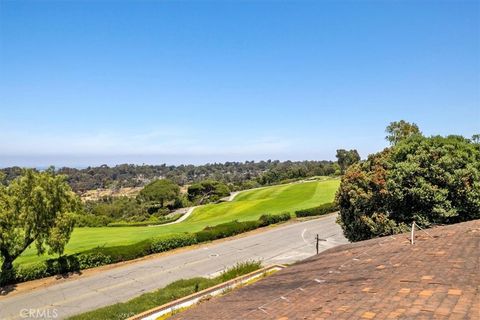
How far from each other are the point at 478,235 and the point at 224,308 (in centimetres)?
732

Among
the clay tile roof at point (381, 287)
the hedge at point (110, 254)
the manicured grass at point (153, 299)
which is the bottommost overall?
the manicured grass at point (153, 299)

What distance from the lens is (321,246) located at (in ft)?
111

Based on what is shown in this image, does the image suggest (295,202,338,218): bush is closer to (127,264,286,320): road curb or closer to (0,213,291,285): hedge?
(0,213,291,285): hedge

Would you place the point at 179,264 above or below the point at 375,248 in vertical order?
below

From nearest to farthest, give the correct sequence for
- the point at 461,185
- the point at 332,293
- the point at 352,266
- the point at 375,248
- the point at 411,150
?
the point at 332,293
the point at 352,266
the point at 375,248
the point at 461,185
the point at 411,150

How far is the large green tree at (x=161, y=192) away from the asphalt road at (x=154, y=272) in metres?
66.4

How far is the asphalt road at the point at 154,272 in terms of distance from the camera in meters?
21.1

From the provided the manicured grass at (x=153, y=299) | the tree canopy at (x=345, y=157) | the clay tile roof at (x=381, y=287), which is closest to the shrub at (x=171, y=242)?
the manicured grass at (x=153, y=299)

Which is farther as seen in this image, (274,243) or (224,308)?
(274,243)

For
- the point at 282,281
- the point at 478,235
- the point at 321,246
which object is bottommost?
the point at 321,246

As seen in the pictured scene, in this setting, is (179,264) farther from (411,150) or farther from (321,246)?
(411,150)

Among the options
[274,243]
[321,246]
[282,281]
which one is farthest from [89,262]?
[282,281]

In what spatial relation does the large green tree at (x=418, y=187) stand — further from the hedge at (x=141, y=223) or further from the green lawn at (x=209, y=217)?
the hedge at (x=141, y=223)

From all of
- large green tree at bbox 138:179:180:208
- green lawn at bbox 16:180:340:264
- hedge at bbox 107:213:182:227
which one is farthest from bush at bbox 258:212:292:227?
large green tree at bbox 138:179:180:208
